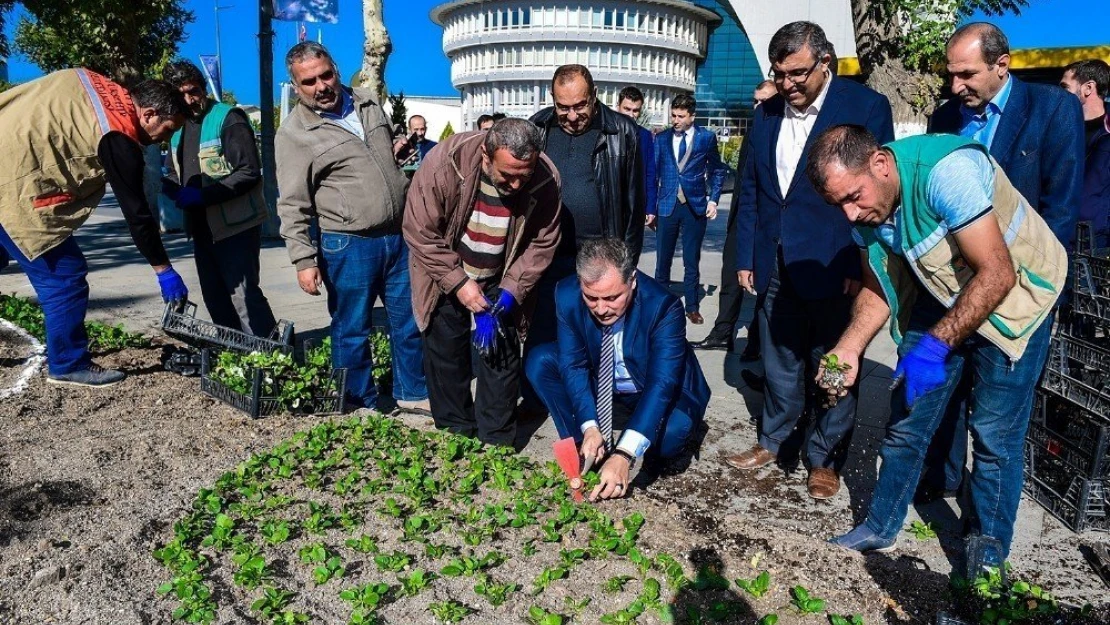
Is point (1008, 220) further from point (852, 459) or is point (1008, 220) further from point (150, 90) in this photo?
point (150, 90)

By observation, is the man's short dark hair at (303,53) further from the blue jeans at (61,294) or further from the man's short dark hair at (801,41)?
the man's short dark hair at (801,41)

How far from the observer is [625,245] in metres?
3.57

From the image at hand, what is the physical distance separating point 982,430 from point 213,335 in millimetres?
4030

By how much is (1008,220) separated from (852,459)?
6.29 ft

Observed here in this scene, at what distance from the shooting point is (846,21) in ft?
204

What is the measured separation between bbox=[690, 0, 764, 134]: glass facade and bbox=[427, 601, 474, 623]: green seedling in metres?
77.5

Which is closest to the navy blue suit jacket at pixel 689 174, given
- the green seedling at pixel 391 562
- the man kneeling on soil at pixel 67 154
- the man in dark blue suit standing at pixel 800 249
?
the man in dark blue suit standing at pixel 800 249

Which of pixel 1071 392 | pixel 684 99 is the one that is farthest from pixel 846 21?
pixel 1071 392

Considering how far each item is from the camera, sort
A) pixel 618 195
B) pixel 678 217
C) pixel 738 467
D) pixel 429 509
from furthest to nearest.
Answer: pixel 678 217 < pixel 618 195 < pixel 738 467 < pixel 429 509

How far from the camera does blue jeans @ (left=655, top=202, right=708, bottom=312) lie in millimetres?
7055

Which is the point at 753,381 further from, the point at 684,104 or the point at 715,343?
the point at 684,104

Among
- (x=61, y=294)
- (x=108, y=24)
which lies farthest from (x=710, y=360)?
(x=108, y=24)

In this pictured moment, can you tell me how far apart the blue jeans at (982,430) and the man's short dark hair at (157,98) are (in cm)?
377

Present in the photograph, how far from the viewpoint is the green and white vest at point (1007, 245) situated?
8.38 ft
